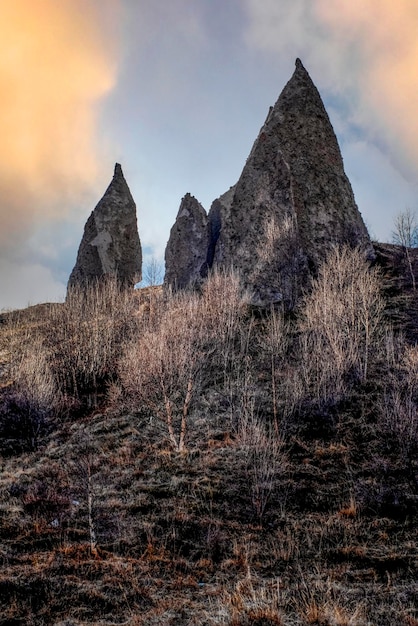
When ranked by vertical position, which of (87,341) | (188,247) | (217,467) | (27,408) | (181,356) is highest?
(188,247)

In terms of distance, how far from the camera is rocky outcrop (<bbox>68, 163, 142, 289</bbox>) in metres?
41.6

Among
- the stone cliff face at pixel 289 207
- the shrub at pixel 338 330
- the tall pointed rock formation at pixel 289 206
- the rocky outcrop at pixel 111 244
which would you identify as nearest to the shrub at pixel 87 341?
the rocky outcrop at pixel 111 244

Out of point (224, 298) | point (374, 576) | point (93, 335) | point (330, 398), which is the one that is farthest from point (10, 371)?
point (374, 576)

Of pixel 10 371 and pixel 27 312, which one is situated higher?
pixel 27 312

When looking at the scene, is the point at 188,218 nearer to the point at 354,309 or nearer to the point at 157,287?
the point at 157,287

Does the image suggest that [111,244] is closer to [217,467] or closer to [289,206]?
[289,206]

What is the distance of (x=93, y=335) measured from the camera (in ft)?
97.5

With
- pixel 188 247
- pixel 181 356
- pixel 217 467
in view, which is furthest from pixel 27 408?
pixel 188 247

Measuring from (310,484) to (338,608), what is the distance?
27.6ft

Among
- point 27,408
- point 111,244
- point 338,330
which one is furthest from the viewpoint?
point 111,244

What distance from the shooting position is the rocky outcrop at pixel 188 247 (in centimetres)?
3709

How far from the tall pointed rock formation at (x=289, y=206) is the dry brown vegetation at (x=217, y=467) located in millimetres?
2670

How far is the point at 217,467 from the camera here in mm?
16516

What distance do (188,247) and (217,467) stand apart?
2502cm
